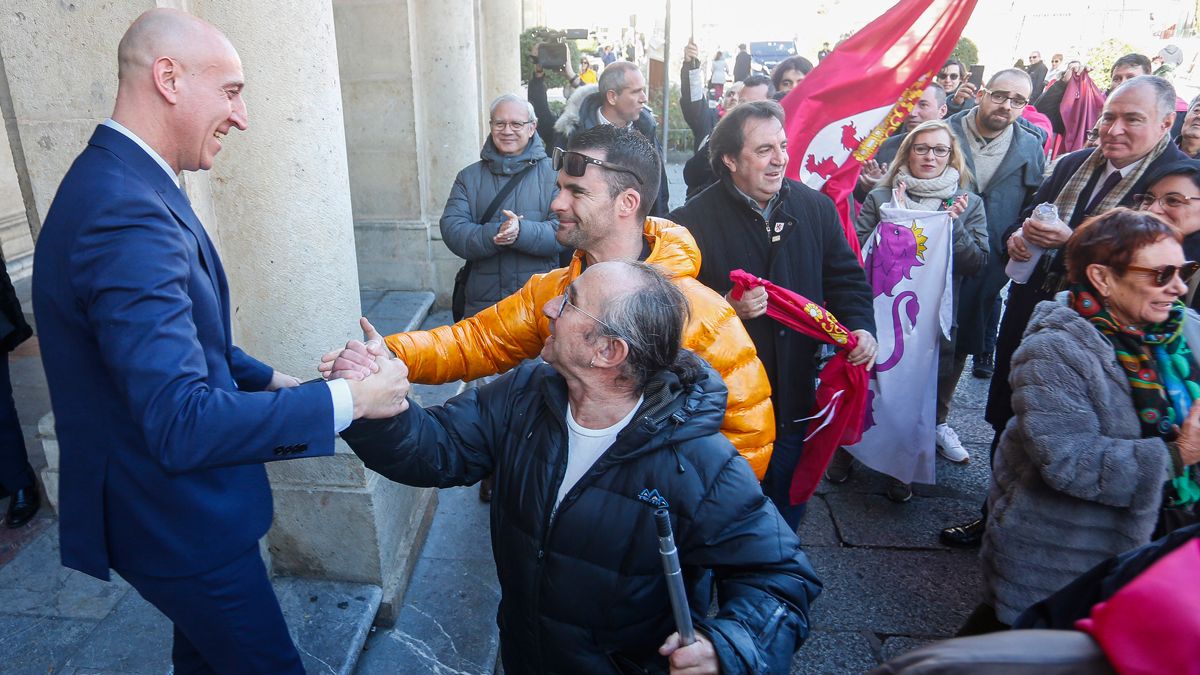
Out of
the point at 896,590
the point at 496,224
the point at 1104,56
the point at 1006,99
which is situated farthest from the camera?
the point at 1104,56

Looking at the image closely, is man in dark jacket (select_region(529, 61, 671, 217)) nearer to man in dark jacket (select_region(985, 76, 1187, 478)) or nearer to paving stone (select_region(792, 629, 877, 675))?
man in dark jacket (select_region(985, 76, 1187, 478))

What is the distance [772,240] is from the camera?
10.3 ft

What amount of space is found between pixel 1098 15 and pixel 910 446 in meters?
28.4

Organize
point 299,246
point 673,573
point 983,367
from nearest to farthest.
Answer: point 673,573, point 299,246, point 983,367

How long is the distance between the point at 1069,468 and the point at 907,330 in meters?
1.98

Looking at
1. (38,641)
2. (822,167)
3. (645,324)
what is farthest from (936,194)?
(38,641)

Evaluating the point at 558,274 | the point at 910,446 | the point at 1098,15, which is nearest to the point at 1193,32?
the point at 1098,15

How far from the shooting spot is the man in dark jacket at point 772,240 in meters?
3.09

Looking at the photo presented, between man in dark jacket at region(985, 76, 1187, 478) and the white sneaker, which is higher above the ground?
man in dark jacket at region(985, 76, 1187, 478)

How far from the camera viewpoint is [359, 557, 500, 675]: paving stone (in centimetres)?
304

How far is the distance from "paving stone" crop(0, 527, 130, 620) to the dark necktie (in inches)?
180

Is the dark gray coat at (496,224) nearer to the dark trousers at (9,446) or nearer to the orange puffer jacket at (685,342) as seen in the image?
the orange puffer jacket at (685,342)

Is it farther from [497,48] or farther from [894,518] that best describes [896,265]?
[497,48]

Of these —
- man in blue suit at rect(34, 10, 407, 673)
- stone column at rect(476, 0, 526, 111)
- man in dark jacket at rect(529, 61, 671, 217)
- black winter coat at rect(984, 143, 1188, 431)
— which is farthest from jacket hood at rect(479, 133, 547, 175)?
stone column at rect(476, 0, 526, 111)
